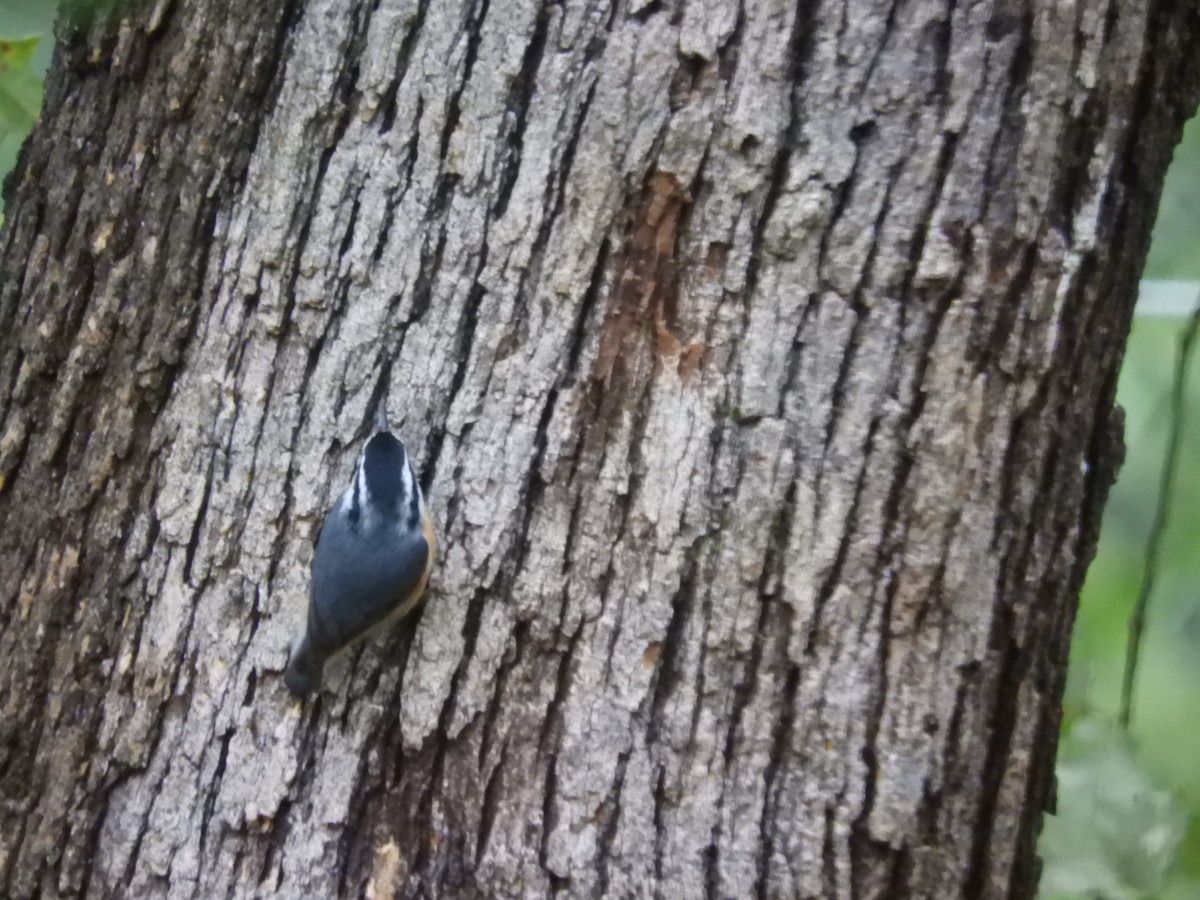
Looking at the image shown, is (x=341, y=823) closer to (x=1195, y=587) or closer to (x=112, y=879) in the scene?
(x=112, y=879)

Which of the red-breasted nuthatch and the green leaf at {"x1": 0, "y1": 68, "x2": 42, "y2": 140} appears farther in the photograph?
the green leaf at {"x1": 0, "y1": 68, "x2": 42, "y2": 140}

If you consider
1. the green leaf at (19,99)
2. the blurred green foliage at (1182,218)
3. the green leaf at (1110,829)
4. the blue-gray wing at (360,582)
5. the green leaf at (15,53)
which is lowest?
the green leaf at (1110,829)

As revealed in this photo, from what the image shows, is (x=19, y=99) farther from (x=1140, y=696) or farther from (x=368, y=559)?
(x=1140, y=696)

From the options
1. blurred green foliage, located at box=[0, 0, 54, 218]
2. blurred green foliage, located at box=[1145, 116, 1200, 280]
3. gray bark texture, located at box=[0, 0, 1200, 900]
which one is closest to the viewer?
gray bark texture, located at box=[0, 0, 1200, 900]

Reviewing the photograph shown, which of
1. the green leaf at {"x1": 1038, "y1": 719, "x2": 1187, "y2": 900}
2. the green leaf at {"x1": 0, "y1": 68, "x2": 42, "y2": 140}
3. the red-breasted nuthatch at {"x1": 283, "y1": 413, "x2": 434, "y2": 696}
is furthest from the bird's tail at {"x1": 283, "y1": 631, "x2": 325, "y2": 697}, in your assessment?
the green leaf at {"x1": 1038, "y1": 719, "x2": 1187, "y2": 900}

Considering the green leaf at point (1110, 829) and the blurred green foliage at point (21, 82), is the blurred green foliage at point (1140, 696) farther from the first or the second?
the blurred green foliage at point (21, 82)

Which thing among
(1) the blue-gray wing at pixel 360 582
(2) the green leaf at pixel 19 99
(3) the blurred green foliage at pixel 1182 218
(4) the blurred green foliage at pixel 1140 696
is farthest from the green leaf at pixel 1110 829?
(2) the green leaf at pixel 19 99

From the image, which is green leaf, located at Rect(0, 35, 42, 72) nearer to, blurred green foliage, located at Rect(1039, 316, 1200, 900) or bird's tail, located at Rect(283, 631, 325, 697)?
bird's tail, located at Rect(283, 631, 325, 697)

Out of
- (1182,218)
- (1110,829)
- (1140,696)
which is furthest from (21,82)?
(1140,696)
